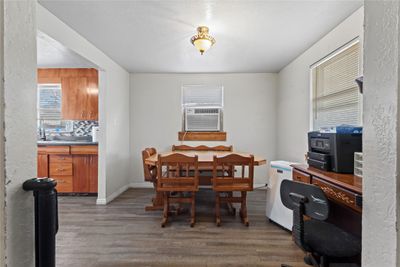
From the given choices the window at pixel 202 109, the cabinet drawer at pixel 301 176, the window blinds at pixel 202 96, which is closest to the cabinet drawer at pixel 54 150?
the window at pixel 202 109

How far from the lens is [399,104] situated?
545 millimetres

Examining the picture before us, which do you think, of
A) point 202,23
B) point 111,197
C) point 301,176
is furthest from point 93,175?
point 301,176

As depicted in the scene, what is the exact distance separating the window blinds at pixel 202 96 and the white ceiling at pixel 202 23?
94 cm

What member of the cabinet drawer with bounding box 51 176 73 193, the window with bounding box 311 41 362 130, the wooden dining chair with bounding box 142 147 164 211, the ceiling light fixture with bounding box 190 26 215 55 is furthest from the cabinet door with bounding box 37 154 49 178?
the window with bounding box 311 41 362 130

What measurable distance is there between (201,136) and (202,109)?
56cm

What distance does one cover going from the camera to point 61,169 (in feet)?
12.6

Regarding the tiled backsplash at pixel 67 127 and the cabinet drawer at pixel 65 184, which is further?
the tiled backsplash at pixel 67 127

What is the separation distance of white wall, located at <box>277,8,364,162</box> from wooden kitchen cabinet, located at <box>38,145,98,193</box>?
3317 millimetres

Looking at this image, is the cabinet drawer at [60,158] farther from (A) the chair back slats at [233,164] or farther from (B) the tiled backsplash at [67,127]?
(A) the chair back slats at [233,164]

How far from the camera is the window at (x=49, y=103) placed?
441cm

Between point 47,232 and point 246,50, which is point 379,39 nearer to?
point 47,232

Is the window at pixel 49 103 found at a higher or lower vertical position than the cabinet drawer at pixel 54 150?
higher

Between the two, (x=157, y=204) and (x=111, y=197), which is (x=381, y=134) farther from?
(x=111, y=197)

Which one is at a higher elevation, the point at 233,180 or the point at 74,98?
the point at 74,98
